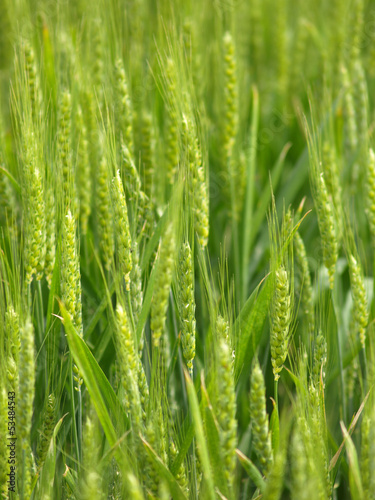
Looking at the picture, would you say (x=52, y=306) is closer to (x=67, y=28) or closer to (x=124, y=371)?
(x=124, y=371)

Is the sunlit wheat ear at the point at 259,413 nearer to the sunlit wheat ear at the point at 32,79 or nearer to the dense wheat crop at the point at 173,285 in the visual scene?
the dense wheat crop at the point at 173,285

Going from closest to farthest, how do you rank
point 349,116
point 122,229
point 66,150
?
point 122,229
point 66,150
point 349,116

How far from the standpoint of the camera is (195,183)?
1.06 metres

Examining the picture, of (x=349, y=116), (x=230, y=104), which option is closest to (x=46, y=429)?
(x=230, y=104)

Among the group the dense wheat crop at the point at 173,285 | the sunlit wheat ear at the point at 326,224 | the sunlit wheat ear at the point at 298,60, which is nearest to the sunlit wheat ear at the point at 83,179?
the dense wheat crop at the point at 173,285

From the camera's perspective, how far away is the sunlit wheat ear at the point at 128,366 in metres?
0.83

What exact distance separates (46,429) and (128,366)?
0.92 feet

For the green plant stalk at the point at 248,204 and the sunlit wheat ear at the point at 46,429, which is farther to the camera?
the green plant stalk at the point at 248,204

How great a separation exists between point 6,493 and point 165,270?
1.63 ft

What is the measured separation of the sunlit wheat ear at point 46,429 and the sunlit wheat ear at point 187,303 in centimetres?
29

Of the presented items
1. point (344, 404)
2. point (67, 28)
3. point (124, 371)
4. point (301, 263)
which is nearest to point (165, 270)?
point (124, 371)

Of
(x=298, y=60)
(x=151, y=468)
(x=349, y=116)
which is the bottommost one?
(x=151, y=468)

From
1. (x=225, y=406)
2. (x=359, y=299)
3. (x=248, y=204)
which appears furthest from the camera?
(x=248, y=204)

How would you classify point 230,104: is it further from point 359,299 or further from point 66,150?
point 359,299
